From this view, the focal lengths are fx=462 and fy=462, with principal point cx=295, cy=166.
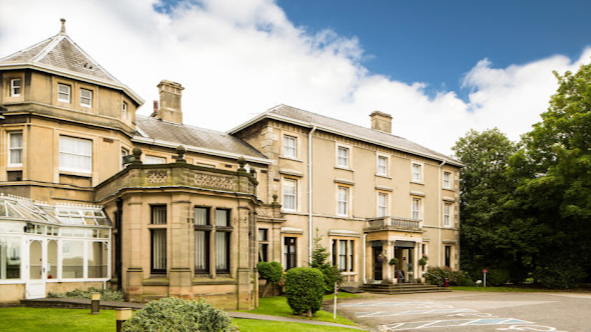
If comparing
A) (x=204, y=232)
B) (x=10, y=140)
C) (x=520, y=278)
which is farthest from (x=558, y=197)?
(x=10, y=140)

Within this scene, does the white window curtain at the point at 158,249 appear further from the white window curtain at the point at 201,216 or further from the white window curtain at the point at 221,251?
the white window curtain at the point at 221,251

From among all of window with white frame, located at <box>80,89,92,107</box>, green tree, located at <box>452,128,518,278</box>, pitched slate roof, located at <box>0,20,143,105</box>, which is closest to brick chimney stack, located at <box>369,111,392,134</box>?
green tree, located at <box>452,128,518,278</box>

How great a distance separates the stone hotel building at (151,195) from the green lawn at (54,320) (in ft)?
7.30

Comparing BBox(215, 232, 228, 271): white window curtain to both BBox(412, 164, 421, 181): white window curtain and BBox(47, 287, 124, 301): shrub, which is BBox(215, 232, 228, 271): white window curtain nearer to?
BBox(47, 287, 124, 301): shrub

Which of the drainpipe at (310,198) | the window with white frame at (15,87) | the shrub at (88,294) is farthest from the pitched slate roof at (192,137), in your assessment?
the shrub at (88,294)

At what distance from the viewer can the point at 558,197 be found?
3253cm

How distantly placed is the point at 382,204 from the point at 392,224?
2.98 metres

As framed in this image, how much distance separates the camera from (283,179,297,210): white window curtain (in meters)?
27.8

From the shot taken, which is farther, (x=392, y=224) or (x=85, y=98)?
(x=392, y=224)

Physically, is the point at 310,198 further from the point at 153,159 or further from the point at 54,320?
the point at 54,320

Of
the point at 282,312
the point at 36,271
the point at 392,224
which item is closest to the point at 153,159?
the point at 36,271

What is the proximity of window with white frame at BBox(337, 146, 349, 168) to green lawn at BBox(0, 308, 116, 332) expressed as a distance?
1931 centimetres

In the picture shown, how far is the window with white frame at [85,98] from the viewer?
20453mm

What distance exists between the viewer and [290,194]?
28.2 meters
